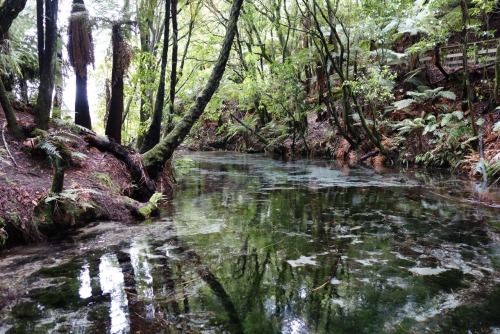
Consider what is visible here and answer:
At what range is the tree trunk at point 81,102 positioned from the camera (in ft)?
→ 25.1

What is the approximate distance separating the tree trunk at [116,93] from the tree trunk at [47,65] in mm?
2669

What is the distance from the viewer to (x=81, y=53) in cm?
761

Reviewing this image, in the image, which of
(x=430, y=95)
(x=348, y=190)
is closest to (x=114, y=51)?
(x=348, y=190)

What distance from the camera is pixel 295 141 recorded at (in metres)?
17.4

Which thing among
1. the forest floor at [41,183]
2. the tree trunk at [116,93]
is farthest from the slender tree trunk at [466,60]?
the forest floor at [41,183]

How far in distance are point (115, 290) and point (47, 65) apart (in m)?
4.12

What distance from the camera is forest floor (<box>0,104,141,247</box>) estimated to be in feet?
12.0

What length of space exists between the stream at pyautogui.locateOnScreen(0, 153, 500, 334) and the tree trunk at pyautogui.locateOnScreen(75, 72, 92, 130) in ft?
12.6

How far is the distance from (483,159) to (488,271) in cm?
632

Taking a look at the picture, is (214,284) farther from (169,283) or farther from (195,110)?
(195,110)

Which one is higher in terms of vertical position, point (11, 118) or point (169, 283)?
point (11, 118)

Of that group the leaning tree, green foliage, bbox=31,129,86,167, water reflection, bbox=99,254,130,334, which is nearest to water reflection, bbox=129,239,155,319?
water reflection, bbox=99,254,130,334

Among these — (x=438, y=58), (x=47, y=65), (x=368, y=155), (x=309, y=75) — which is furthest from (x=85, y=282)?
(x=309, y=75)

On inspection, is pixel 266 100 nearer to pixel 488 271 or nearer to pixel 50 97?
pixel 50 97
